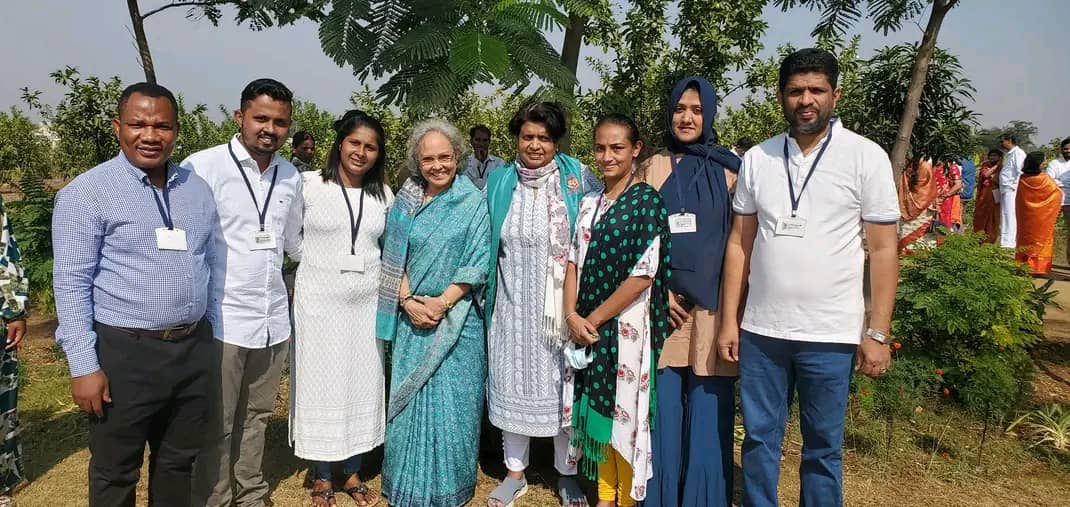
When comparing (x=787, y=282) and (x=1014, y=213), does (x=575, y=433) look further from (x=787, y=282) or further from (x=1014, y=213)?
(x=1014, y=213)

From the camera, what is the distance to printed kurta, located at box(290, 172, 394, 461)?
2811 mm

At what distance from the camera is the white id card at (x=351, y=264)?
9.23 feet

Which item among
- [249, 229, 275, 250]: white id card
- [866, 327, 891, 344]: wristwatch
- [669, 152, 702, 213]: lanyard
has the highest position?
[669, 152, 702, 213]: lanyard

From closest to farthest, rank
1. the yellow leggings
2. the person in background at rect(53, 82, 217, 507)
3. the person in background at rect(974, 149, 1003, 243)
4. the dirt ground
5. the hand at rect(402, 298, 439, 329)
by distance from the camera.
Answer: the person in background at rect(53, 82, 217, 507) → the yellow leggings → the hand at rect(402, 298, 439, 329) → the dirt ground → the person in background at rect(974, 149, 1003, 243)

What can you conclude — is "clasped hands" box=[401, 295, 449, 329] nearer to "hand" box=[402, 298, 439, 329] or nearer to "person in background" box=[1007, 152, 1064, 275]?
"hand" box=[402, 298, 439, 329]

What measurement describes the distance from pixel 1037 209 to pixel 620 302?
8295 millimetres

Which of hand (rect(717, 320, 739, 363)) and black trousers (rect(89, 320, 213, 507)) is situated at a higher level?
hand (rect(717, 320, 739, 363))

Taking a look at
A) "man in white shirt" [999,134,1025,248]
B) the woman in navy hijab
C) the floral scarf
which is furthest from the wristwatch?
"man in white shirt" [999,134,1025,248]

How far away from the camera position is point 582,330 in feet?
8.70

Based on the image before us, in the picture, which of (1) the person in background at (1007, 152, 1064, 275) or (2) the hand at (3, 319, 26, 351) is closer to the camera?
(2) the hand at (3, 319, 26, 351)

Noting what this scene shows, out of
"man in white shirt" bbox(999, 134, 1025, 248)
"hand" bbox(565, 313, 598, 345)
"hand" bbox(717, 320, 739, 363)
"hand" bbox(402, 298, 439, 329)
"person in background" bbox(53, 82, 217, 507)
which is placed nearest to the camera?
"person in background" bbox(53, 82, 217, 507)

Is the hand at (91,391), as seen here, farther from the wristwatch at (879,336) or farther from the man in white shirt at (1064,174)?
the man in white shirt at (1064,174)

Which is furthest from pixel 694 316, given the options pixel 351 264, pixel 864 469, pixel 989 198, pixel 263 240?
pixel 989 198

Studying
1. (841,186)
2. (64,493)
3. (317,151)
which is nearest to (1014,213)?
(841,186)
